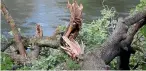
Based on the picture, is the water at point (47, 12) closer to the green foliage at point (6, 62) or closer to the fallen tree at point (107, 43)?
the fallen tree at point (107, 43)

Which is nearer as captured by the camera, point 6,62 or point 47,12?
point 6,62

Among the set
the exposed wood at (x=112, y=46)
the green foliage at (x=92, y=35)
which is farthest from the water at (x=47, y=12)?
the exposed wood at (x=112, y=46)

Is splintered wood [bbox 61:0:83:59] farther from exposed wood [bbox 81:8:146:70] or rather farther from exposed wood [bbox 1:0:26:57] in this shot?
exposed wood [bbox 1:0:26:57]

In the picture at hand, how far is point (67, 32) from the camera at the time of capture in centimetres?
383

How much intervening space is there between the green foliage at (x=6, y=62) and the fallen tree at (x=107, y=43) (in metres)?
0.14

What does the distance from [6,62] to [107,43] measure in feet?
3.31

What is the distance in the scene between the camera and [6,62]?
12.1ft

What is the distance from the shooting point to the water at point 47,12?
10.8 m

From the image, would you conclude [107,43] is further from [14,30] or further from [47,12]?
[47,12]

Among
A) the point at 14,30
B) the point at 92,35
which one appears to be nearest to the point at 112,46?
the point at 92,35

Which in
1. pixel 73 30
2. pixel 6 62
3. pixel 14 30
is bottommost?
pixel 6 62

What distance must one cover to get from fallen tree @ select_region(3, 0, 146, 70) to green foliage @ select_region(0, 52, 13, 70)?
0.14 metres

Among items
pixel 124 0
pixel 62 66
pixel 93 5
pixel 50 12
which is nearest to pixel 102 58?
pixel 62 66

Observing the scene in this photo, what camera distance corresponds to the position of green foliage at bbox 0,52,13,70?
11.3 feet
